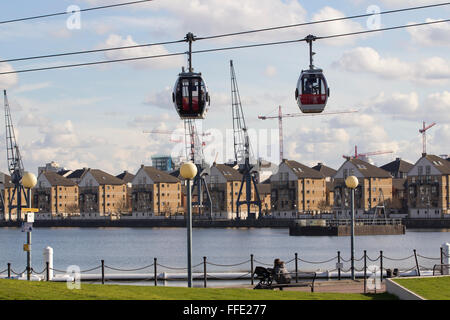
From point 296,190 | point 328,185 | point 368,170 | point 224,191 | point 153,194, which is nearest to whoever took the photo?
point 368,170

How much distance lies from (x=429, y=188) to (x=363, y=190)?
47.2 ft

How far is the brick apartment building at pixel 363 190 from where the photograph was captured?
167 m

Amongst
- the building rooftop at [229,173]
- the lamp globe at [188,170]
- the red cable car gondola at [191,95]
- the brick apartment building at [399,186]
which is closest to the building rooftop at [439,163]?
the brick apartment building at [399,186]

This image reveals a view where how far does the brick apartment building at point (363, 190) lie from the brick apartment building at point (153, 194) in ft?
140

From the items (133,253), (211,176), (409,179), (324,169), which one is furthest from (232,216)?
(133,253)

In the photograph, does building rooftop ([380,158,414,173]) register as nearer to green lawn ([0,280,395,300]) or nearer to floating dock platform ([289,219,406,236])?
floating dock platform ([289,219,406,236])

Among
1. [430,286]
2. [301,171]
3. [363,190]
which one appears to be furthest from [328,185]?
[430,286]

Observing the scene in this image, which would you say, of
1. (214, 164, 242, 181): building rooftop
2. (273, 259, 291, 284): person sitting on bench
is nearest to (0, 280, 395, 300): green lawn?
(273, 259, 291, 284): person sitting on bench

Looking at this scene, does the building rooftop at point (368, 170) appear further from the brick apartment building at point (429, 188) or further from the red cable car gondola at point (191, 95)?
the red cable car gondola at point (191, 95)

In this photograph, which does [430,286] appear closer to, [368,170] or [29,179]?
[29,179]

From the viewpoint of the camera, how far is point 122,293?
1712cm

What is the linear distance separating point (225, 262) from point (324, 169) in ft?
420
